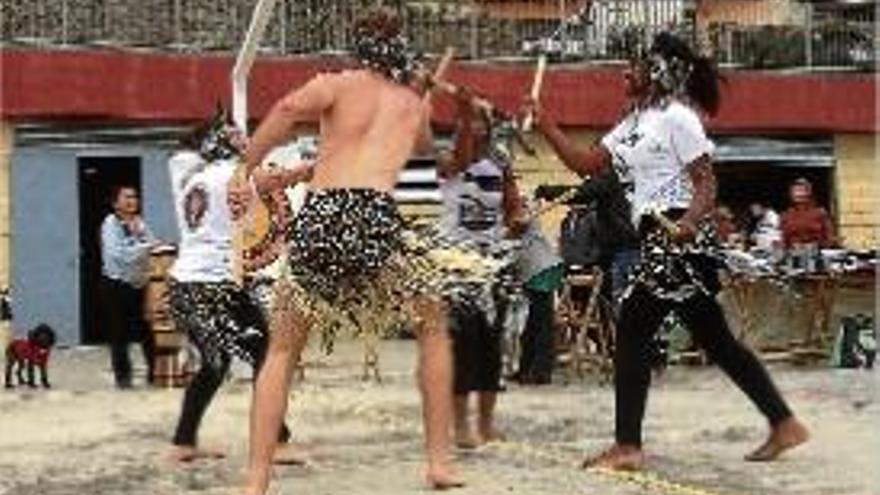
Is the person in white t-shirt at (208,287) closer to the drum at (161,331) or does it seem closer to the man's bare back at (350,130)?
the man's bare back at (350,130)

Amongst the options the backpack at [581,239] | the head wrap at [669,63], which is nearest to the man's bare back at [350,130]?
the head wrap at [669,63]

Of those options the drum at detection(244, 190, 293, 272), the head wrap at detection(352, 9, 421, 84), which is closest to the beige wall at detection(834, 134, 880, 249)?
the drum at detection(244, 190, 293, 272)

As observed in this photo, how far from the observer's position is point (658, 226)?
727 centimetres

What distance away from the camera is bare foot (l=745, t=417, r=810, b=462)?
7.38 metres

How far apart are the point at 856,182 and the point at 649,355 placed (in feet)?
57.7

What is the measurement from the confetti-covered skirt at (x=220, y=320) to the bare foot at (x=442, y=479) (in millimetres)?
1761

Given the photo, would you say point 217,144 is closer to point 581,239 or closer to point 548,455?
point 548,455

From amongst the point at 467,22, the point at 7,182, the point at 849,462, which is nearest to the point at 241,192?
the point at 849,462

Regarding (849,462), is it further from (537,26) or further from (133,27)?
(537,26)

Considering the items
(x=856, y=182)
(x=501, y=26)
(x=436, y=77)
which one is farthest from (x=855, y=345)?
(x=856, y=182)

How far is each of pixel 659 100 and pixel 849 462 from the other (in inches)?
62.1

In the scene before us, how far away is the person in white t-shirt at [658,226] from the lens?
23.7 feet

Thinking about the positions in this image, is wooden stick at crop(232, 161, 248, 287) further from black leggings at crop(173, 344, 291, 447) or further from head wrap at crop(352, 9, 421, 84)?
head wrap at crop(352, 9, 421, 84)

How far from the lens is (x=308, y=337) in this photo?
6547 millimetres
